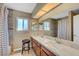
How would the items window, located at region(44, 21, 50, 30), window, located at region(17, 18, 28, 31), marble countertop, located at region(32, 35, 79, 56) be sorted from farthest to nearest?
1. window, located at region(44, 21, 50, 30)
2. window, located at region(17, 18, 28, 31)
3. marble countertop, located at region(32, 35, 79, 56)

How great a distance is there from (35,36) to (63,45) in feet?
1.66

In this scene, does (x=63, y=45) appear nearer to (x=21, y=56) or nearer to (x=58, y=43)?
(x=58, y=43)

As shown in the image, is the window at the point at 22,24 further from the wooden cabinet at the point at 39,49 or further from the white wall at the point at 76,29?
the white wall at the point at 76,29

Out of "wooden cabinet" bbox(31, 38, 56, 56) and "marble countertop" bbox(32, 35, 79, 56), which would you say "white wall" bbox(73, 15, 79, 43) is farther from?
"wooden cabinet" bbox(31, 38, 56, 56)

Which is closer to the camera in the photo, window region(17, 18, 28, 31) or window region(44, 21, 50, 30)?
window region(17, 18, 28, 31)

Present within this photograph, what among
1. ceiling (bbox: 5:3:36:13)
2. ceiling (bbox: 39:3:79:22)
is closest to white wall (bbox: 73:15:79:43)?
ceiling (bbox: 39:3:79:22)

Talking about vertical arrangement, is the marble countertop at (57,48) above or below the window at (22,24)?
below

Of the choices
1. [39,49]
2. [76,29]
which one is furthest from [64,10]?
[39,49]

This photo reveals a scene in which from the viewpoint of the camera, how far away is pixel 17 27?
2.03 m

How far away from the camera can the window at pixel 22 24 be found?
2.04m

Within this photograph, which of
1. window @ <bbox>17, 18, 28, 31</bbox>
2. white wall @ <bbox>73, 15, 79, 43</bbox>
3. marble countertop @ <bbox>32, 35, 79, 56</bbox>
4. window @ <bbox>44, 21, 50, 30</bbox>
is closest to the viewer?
marble countertop @ <bbox>32, 35, 79, 56</bbox>

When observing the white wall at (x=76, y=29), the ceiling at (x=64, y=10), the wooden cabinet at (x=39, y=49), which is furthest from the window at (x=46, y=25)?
the white wall at (x=76, y=29)

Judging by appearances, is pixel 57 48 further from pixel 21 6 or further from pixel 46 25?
pixel 21 6

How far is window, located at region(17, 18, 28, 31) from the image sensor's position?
204cm
